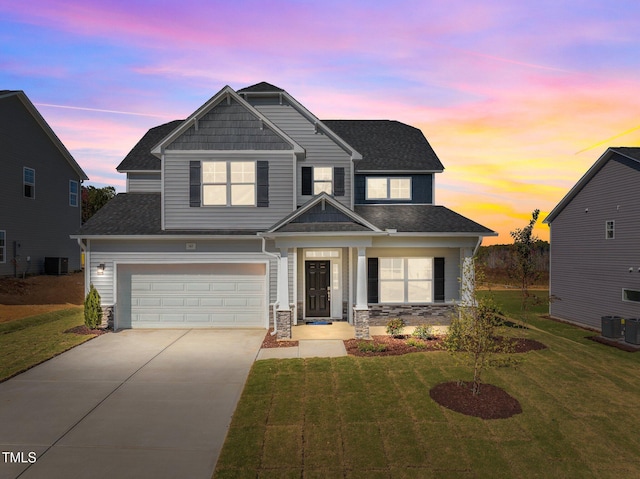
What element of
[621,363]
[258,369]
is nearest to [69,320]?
[258,369]

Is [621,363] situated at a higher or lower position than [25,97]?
lower

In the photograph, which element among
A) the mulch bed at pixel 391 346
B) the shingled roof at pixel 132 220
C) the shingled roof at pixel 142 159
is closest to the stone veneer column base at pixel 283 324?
the mulch bed at pixel 391 346

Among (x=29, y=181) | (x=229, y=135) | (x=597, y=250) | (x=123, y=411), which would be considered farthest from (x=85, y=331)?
(x=597, y=250)

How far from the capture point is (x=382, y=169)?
17.8 metres

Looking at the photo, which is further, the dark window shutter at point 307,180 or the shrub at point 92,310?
the dark window shutter at point 307,180

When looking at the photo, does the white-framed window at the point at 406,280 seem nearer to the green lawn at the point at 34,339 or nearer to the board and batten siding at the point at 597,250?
the board and batten siding at the point at 597,250

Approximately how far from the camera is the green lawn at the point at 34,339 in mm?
11183

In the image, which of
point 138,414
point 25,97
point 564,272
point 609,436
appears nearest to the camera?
point 609,436

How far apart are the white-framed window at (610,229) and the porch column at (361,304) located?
10.6 meters

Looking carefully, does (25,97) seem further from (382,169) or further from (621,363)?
(621,363)

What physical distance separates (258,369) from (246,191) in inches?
296

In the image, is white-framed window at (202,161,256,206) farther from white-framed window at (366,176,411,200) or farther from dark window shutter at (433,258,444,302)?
dark window shutter at (433,258,444,302)

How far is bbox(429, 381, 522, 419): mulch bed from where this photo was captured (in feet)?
26.0

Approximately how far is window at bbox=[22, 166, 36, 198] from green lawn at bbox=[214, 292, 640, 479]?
24.0m
